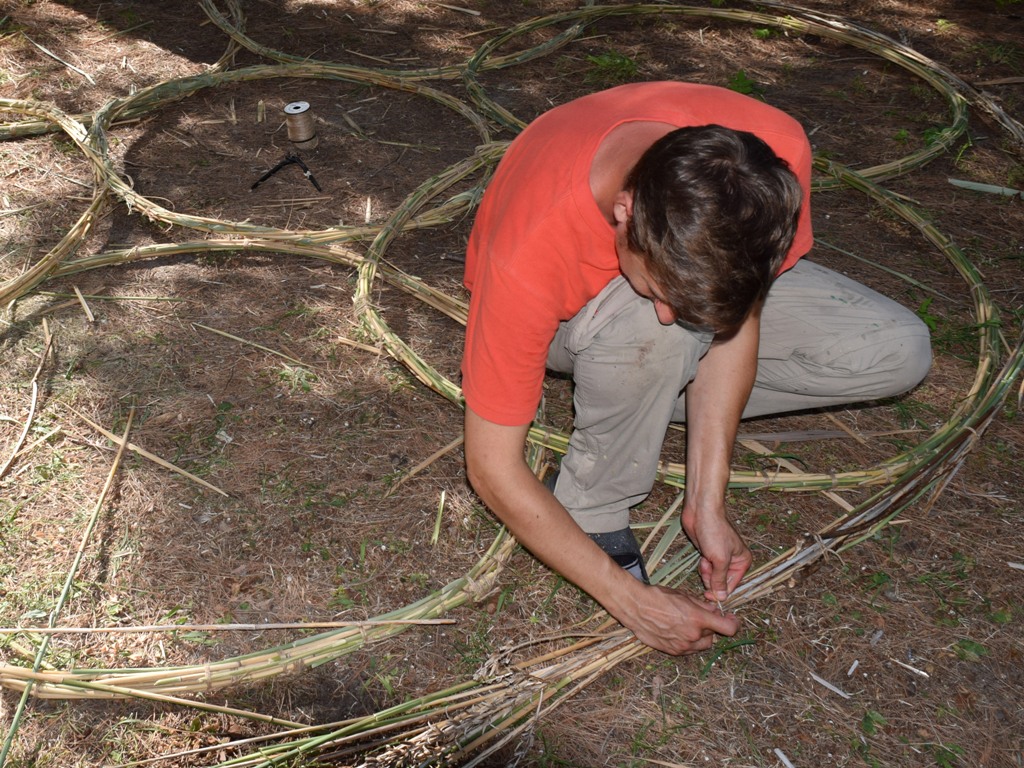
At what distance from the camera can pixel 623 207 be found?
5.16ft

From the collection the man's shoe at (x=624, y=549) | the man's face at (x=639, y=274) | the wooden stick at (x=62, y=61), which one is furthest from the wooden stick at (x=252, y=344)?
the wooden stick at (x=62, y=61)

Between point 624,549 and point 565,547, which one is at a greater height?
point 565,547

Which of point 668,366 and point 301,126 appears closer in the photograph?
point 668,366

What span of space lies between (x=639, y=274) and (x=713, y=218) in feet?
0.62

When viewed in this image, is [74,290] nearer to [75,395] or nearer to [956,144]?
[75,395]

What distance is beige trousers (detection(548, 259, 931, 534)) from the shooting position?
1914 mm

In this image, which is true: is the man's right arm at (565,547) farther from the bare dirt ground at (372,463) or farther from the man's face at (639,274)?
the man's face at (639,274)

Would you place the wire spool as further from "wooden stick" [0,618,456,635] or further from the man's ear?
the man's ear

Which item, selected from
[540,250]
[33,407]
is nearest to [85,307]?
[33,407]

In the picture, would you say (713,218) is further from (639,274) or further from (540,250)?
(540,250)

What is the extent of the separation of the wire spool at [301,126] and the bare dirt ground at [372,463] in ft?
0.24

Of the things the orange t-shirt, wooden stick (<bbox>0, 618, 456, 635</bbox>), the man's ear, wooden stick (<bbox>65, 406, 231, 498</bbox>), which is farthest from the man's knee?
wooden stick (<bbox>65, 406, 231, 498</bbox>)

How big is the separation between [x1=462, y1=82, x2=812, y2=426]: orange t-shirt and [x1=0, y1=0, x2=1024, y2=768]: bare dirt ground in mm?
793

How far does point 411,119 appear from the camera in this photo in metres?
4.02
